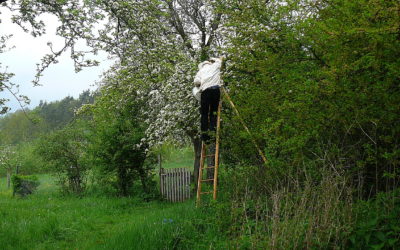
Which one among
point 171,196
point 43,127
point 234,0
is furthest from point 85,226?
point 43,127

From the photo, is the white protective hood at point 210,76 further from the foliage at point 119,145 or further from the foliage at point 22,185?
the foliage at point 22,185

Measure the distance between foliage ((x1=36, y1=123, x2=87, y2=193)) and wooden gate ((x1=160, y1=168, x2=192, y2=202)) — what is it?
153 inches

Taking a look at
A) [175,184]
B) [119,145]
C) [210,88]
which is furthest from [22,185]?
[210,88]

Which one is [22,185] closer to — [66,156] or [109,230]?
[66,156]

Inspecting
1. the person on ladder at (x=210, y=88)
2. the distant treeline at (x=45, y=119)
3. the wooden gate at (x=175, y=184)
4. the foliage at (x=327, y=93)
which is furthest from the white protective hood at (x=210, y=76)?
the distant treeline at (x=45, y=119)

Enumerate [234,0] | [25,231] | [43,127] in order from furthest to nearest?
[43,127] → [234,0] → [25,231]

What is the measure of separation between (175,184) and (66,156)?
5230 mm

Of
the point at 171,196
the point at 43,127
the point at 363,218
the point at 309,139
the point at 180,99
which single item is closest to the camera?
the point at 363,218

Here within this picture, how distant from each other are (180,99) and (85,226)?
450 cm

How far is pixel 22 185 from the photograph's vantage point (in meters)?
16.3

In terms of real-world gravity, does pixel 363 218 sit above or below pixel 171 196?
above

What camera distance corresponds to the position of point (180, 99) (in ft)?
36.4

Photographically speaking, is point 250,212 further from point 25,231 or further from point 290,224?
point 25,231

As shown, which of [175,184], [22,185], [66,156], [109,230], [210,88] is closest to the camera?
[210,88]
